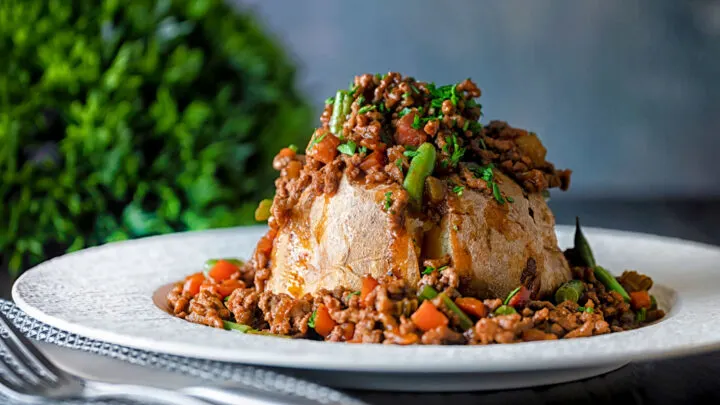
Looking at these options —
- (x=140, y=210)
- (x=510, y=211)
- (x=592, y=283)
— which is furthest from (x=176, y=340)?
(x=140, y=210)

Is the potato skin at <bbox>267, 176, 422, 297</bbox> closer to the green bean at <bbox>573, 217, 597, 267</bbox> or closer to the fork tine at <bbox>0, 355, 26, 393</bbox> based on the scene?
the green bean at <bbox>573, 217, 597, 267</bbox>

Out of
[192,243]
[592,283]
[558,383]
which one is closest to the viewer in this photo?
[558,383]

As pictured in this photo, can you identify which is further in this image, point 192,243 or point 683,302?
point 192,243

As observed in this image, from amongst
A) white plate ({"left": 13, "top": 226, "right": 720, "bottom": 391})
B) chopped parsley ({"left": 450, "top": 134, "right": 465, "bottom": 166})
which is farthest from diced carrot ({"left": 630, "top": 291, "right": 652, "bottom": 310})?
chopped parsley ({"left": 450, "top": 134, "right": 465, "bottom": 166})

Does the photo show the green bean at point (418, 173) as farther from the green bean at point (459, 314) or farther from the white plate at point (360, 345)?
the white plate at point (360, 345)

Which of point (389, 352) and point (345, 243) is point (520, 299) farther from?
point (389, 352)

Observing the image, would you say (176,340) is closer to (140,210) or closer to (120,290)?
(120,290)

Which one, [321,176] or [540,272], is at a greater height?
[321,176]
